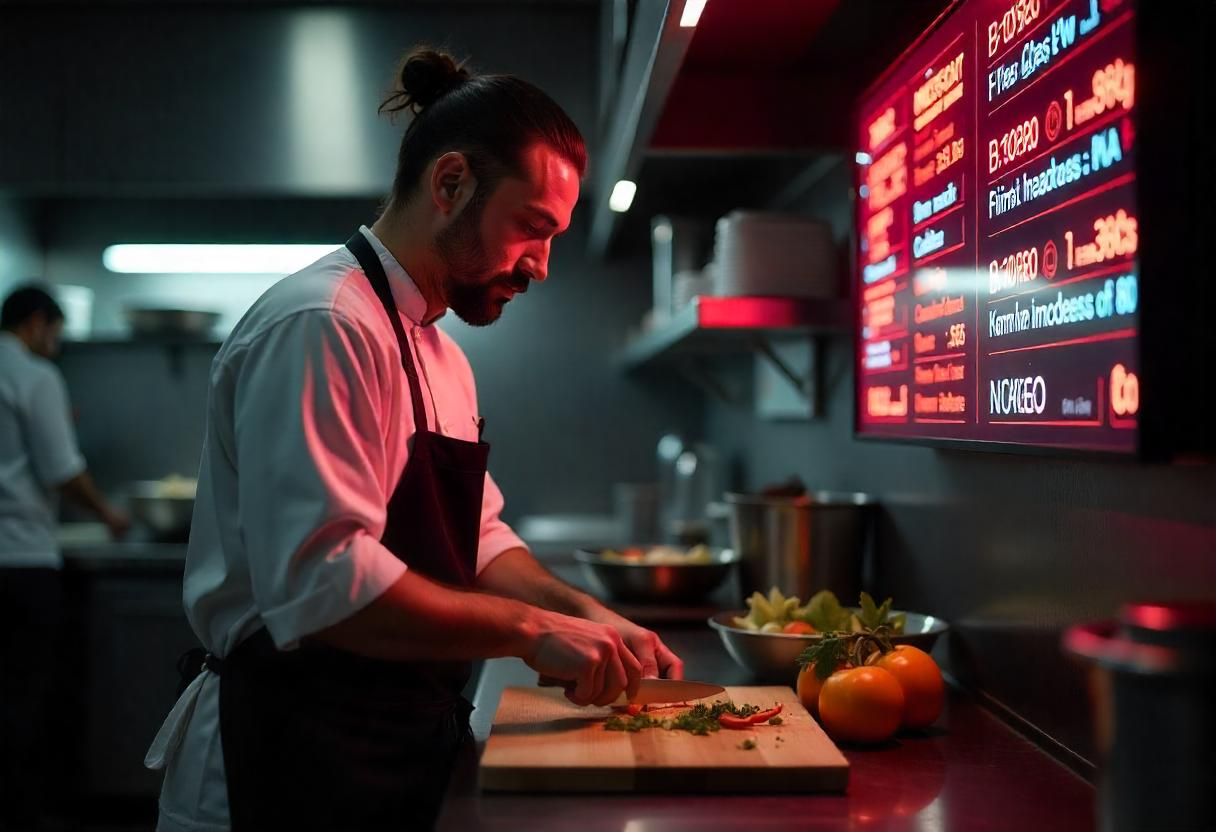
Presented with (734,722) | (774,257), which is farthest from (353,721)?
(774,257)

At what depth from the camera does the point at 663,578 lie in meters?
2.25

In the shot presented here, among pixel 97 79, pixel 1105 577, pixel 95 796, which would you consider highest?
pixel 97 79

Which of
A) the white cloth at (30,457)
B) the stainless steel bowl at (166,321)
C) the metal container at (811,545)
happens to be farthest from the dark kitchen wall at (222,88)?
the metal container at (811,545)

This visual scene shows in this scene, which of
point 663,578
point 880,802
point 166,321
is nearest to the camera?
point 880,802

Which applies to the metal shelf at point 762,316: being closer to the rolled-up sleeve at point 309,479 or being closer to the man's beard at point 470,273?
the man's beard at point 470,273

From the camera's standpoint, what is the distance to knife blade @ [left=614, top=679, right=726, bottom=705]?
1315mm

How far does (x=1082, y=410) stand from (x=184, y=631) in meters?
2.98

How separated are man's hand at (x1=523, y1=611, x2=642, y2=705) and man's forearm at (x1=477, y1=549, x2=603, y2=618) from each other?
29 cm

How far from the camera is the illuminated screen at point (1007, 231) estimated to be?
100cm

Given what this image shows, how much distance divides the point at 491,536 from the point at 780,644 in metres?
0.46

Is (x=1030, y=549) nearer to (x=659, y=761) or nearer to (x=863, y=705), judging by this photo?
(x=863, y=705)

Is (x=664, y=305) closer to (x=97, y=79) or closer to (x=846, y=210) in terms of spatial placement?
(x=846, y=210)

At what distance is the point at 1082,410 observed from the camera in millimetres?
1055

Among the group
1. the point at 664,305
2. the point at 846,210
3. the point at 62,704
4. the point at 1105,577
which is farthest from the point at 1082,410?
the point at 62,704
